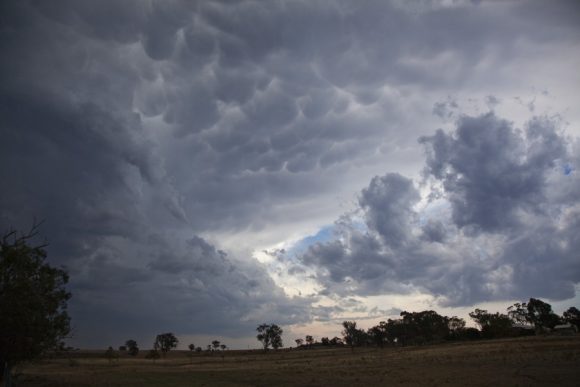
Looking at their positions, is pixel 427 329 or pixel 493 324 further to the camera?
pixel 427 329

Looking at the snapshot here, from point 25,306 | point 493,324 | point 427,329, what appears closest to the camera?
point 25,306

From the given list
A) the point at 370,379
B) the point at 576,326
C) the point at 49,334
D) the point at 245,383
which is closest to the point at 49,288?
the point at 49,334

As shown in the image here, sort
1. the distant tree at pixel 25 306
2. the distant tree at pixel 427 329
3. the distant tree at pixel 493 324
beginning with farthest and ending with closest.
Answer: the distant tree at pixel 427 329 → the distant tree at pixel 493 324 → the distant tree at pixel 25 306

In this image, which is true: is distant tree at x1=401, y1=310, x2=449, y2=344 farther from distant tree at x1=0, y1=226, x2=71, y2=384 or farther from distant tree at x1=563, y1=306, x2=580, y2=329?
distant tree at x1=0, y1=226, x2=71, y2=384

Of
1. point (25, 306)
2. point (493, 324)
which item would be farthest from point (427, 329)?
point (25, 306)

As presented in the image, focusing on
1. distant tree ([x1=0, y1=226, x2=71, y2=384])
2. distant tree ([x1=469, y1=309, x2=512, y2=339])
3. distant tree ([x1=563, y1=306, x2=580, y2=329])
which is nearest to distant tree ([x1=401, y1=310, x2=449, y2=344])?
distant tree ([x1=469, y1=309, x2=512, y2=339])

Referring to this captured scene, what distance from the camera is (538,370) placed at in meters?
40.8

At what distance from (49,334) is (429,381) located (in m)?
35.8

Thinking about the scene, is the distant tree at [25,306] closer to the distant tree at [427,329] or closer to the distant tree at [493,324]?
the distant tree at [493,324]

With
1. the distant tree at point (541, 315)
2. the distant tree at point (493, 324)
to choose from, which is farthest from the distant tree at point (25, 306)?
the distant tree at point (541, 315)

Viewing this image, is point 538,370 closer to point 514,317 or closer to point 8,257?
point 8,257

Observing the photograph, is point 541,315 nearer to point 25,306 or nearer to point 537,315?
point 537,315

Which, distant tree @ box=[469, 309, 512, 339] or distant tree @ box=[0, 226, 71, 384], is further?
distant tree @ box=[469, 309, 512, 339]

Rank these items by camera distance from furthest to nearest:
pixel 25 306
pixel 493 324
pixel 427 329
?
pixel 427 329
pixel 493 324
pixel 25 306
